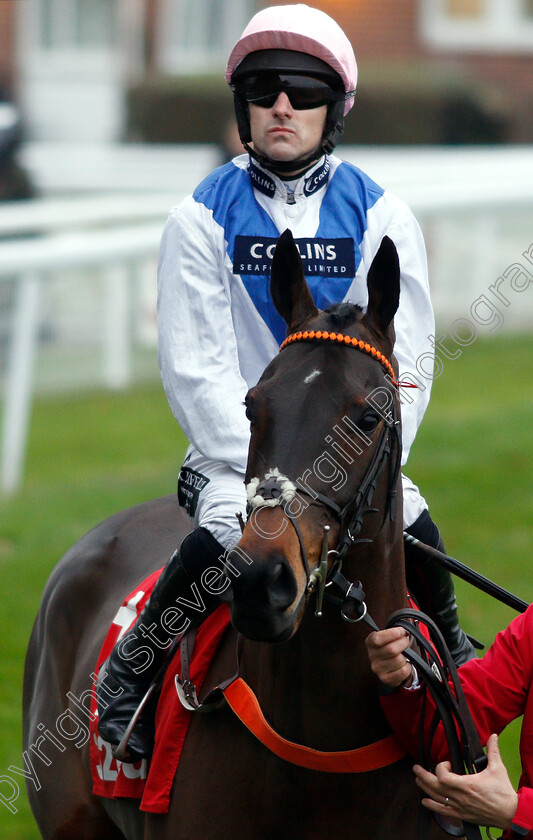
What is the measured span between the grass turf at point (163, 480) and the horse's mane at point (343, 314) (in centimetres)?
275

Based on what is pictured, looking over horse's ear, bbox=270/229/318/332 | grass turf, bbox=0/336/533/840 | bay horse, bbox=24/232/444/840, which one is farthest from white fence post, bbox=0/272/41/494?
horse's ear, bbox=270/229/318/332

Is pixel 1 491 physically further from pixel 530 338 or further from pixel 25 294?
pixel 530 338

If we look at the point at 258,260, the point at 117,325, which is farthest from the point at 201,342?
the point at 117,325

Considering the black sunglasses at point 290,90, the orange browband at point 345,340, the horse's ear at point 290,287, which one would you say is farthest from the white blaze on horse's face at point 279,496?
the black sunglasses at point 290,90

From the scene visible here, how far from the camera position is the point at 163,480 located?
890 cm

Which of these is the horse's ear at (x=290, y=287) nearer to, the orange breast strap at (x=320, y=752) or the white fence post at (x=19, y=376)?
the orange breast strap at (x=320, y=752)

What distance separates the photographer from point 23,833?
14.9 ft

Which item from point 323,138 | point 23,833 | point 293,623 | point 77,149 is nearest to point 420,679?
point 293,623

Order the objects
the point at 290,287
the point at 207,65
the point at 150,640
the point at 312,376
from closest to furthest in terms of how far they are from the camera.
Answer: the point at 312,376
the point at 290,287
the point at 150,640
the point at 207,65

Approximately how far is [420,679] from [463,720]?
0.48ft

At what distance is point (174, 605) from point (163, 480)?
19.1ft

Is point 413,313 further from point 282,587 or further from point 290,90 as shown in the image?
point 282,587

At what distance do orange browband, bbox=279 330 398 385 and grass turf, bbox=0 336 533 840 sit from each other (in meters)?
2.71

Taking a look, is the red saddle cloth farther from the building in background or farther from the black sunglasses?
the building in background
